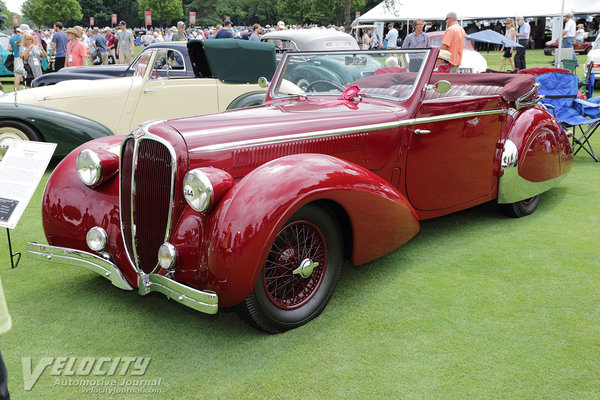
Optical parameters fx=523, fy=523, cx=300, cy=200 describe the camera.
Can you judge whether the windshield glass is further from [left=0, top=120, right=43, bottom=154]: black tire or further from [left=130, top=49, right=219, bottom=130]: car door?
[left=0, top=120, right=43, bottom=154]: black tire

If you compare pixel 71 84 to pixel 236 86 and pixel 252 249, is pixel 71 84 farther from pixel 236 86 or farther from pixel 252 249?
pixel 252 249

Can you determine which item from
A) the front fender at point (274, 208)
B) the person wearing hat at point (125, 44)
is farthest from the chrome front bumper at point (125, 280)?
the person wearing hat at point (125, 44)

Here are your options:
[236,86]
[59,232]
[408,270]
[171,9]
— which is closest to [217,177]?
[59,232]

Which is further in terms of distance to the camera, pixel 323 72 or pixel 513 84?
pixel 513 84

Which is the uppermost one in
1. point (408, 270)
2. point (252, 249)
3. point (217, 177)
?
point (217, 177)

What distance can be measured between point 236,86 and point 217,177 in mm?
4972

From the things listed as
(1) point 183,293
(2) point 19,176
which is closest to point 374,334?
(1) point 183,293

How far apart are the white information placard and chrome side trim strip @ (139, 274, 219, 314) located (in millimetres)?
1135

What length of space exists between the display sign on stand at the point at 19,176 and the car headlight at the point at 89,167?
34 centimetres

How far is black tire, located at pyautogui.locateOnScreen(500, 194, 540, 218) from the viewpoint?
15.8 ft

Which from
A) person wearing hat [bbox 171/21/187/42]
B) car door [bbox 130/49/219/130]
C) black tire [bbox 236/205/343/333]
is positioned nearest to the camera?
black tire [bbox 236/205/343/333]

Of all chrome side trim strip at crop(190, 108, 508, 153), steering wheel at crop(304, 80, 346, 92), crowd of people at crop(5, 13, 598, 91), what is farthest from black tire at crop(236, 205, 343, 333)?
crowd of people at crop(5, 13, 598, 91)

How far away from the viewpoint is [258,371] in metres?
2.59

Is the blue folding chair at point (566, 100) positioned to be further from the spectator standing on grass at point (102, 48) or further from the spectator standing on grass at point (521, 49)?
the spectator standing on grass at point (102, 48)
